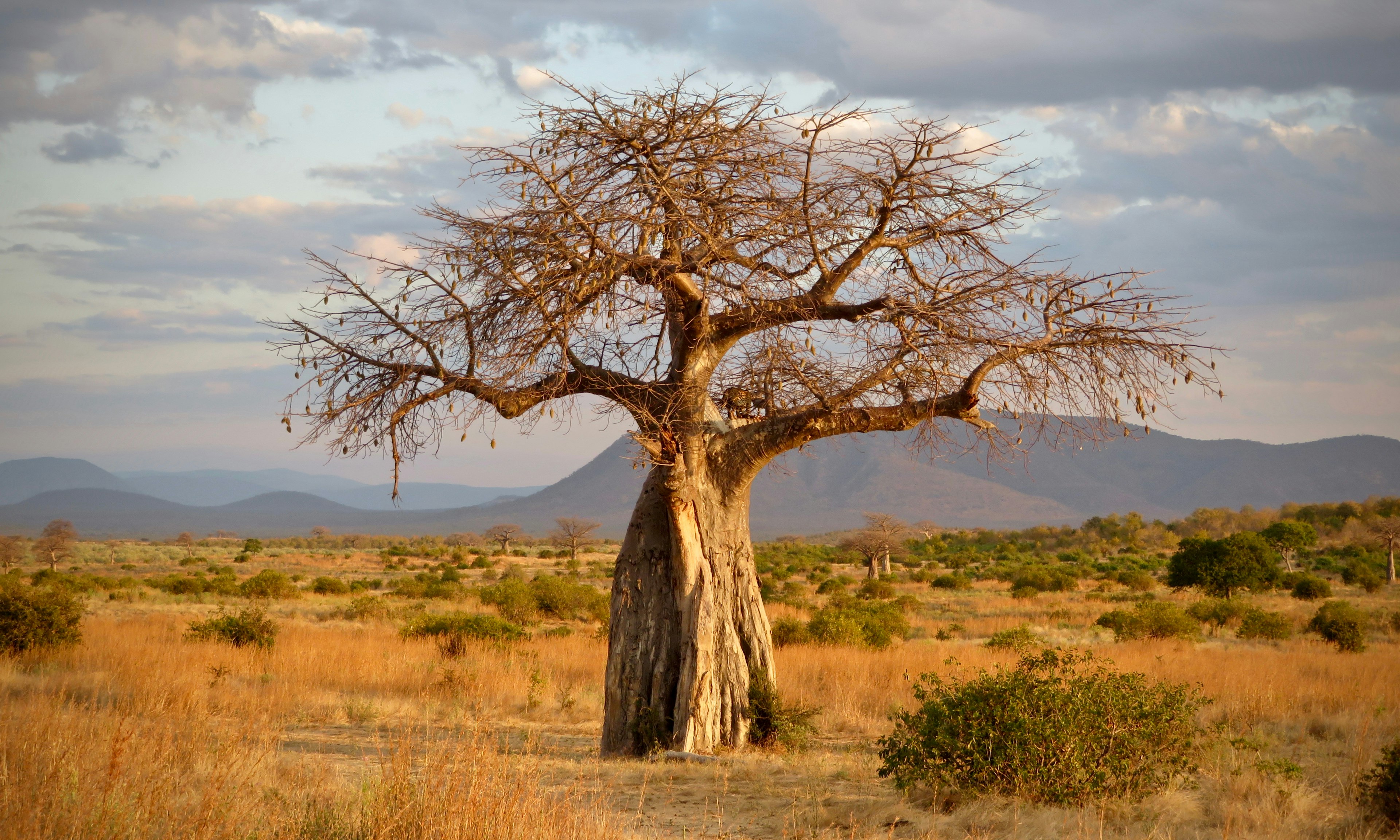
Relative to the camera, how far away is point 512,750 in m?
9.51

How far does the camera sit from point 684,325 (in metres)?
9.09

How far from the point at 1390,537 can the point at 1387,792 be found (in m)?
37.2

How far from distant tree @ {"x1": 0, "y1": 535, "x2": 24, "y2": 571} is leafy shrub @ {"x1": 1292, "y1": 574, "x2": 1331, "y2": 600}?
163ft

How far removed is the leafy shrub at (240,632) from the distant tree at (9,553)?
3258 centimetres

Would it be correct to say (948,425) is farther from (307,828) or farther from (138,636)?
(138,636)

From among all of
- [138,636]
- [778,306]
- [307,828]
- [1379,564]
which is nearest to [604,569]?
[138,636]

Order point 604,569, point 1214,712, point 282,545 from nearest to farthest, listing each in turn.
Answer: point 1214,712
point 604,569
point 282,545

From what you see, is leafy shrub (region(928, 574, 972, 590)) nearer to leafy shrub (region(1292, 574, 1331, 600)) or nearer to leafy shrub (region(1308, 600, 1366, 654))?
leafy shrub (region(1292, 574, 1331, 600))

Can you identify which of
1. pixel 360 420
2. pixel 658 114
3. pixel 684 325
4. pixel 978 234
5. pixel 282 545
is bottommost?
pixel 282 545

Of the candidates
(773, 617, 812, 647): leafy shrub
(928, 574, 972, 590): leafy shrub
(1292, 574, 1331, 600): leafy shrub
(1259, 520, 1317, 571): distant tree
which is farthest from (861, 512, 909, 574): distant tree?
(773, 617, 812, 647): leafy shrub

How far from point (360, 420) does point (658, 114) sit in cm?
405

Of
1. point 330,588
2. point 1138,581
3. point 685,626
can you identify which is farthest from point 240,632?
point 1138,581

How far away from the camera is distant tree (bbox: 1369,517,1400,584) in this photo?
35.8 meters

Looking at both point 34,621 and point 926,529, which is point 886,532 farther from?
point 34,621
